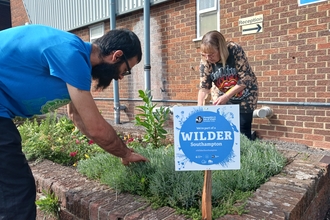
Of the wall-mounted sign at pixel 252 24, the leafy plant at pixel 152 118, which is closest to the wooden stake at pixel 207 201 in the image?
the leafy plant at pixel 152 118

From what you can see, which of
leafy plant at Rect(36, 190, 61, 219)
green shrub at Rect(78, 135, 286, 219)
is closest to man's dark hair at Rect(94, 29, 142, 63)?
green shrub at Rect(78, 135, 286, 219)

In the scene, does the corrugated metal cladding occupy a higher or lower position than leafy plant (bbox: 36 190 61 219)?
higher

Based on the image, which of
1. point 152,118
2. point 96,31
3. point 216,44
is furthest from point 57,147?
point 96,31

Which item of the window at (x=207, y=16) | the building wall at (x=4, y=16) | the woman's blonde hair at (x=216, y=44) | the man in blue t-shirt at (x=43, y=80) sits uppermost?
the building wall at (x=4, y=16)

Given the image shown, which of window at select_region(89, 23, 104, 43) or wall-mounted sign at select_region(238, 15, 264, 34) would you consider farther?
window at select_region(89, 23, 104, 43)

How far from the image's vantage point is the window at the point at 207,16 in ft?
15.5

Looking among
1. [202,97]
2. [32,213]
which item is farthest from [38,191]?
[202,97]

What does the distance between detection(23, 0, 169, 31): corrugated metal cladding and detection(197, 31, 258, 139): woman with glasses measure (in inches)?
116

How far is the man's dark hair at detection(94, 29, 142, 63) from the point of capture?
6.01ft

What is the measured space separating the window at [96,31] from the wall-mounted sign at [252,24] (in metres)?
4.07

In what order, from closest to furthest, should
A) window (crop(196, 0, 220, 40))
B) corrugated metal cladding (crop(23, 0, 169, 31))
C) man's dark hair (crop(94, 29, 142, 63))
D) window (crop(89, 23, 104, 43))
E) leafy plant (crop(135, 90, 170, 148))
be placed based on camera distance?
1. man's dark hair (crop(94, 29, 142, 63))
2. leafy plant (crop(135, 90, 170, 148))
3. window (crop(196, 0, 220, 40))
4. corrugated metal cladding (crop(23, 0, 169, 31))
5. window (crop(89, 23, 104, 43))

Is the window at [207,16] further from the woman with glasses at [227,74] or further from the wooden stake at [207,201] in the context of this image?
the wooden stake at [207,201]

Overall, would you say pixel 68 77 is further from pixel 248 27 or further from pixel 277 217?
pixel 248 27

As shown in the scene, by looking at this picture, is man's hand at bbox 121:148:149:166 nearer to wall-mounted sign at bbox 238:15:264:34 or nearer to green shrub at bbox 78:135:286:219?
green shrub at bbox 78:135:286:219
